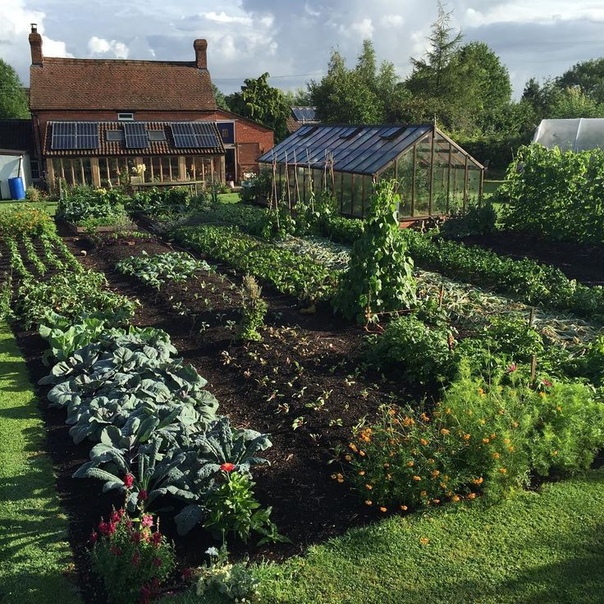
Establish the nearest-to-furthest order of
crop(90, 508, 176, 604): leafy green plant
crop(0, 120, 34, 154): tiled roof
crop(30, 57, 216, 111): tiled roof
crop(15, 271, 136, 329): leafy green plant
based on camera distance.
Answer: crop(90, 508, 176, 604): leafy green plant → crop(15, 271, 136, 329): leafy green plant → crop(0, 120, 34, 154): tiled roof → crop(30, 57, 216, 111): tiled roof

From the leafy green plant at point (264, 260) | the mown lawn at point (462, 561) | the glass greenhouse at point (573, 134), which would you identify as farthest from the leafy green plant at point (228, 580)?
the glass greenhouse at point (573, 134)

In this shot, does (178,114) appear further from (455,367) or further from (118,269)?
(455,367)

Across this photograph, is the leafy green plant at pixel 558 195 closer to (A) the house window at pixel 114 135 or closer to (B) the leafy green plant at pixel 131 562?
(B) the leafy green plant at pixel 131 562

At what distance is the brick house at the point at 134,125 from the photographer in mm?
27594

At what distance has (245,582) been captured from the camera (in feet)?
13.0

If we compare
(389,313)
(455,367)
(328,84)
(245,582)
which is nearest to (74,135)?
(328,84)

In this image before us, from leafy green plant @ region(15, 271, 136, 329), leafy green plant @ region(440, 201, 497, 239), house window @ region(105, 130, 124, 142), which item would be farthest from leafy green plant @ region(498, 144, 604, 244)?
house window @ region(105, 130, 124, 142)

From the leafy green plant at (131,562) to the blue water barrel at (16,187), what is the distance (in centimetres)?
2531

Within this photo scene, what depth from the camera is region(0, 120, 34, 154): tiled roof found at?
30000mm

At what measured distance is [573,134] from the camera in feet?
93.0

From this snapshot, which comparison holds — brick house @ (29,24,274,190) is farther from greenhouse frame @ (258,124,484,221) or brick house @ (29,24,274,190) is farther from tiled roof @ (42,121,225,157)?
greenhouse frame @ (258,124,484,221)

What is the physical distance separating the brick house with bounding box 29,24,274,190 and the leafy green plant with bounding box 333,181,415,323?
69.3 ft

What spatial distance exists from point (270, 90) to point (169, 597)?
40171 millimetres

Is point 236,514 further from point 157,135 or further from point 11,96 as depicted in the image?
point 11,96
